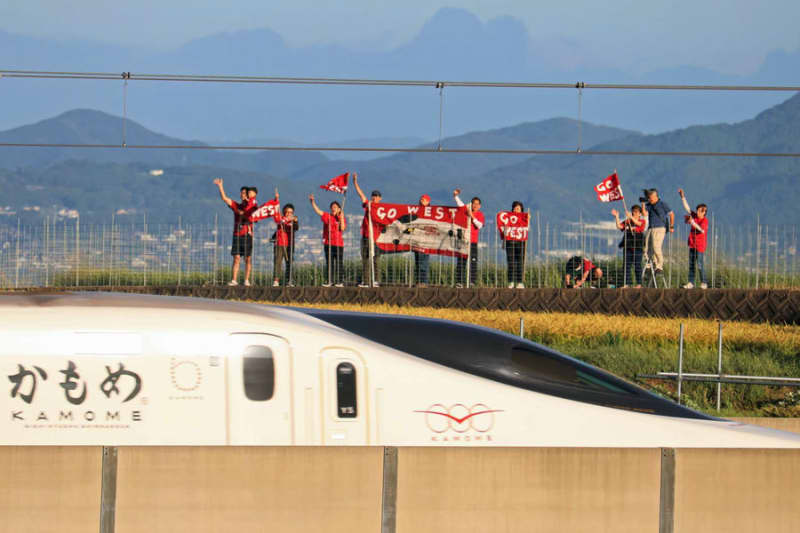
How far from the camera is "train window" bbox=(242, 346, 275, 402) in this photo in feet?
29.6

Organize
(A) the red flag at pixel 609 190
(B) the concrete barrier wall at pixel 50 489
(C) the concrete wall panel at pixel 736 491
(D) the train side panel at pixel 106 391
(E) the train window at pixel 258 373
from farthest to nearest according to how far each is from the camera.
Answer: (A) the red flag at pixel 609 190 < (E) the train window at pixel 258 373 < (D) the train side panel at pixel 106 391 < (C) the concrete wall panel at pixel 736 491 < (B) the concrete barrier wall at pixel 50 489

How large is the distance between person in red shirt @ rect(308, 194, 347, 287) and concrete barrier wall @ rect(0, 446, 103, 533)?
18.5 metres

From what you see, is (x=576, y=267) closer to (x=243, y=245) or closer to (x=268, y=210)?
(x=268, y=210)

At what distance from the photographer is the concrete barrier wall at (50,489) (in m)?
7.47

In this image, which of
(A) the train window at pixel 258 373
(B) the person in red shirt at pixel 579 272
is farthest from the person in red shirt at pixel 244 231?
(A) the train window at pixel 258 373

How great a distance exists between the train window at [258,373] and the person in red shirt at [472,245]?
17079mm

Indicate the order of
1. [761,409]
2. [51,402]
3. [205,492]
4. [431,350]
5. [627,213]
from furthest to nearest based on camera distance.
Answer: [627,213] → [761,409] → [431,350] → [51,402] → [205,492]

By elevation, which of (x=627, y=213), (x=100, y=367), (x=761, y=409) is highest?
(x=627, y=213)

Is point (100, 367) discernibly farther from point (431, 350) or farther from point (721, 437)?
point (721, 437)

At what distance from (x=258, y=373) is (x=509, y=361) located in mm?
1825

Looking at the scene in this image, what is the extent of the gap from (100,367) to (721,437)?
171 inches

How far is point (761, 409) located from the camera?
18359 millimetres

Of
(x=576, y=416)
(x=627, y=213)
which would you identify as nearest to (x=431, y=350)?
(x=576, y=416)

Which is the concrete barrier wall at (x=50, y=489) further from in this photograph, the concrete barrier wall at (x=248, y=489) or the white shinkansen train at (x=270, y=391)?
the white shinkansen train at (x=270, y=391)
